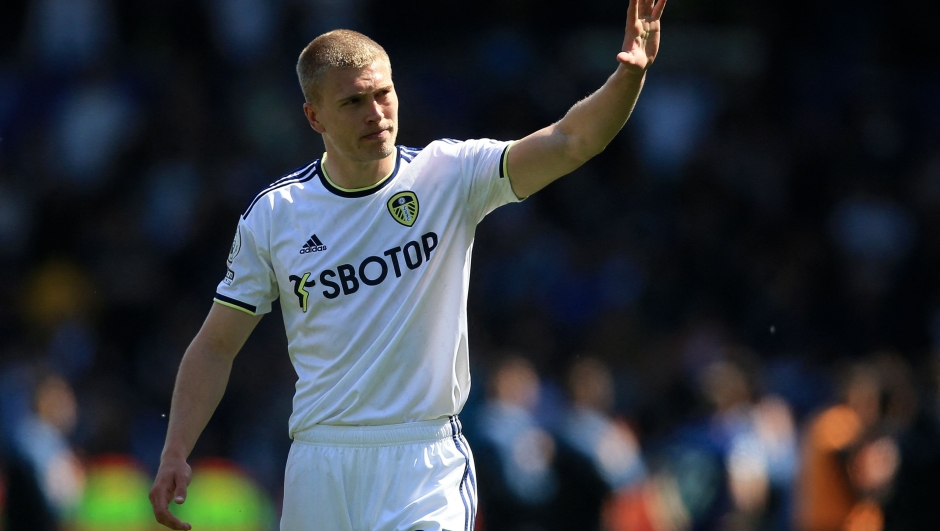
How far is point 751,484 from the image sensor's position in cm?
979

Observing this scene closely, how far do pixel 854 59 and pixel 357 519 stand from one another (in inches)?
485

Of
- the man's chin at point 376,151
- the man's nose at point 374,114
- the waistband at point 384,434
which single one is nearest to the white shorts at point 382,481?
the waistband at point 384,434

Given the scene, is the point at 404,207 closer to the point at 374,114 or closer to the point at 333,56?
the point at 374,114

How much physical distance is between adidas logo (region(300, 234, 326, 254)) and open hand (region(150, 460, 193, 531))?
88 centimetres

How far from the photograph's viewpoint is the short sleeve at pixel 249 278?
16.3ft

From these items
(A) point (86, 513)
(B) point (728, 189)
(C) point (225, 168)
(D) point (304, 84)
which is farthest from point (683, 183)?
(D) point (304, 84)

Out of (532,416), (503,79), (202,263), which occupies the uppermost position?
(503,79)

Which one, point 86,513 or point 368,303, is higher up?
point 368,303

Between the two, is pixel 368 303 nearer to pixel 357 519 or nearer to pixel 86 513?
pixel 357 519

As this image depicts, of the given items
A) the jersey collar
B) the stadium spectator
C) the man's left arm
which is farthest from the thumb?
the stadium spectator

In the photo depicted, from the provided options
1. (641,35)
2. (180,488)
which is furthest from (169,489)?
(641,35)

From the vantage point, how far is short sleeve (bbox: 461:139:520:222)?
4844mm

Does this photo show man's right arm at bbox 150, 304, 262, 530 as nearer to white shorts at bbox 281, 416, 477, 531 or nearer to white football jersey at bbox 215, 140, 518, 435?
white football jersey at bbox 215, 140, 518, 435

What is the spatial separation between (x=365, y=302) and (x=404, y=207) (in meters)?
0.38
